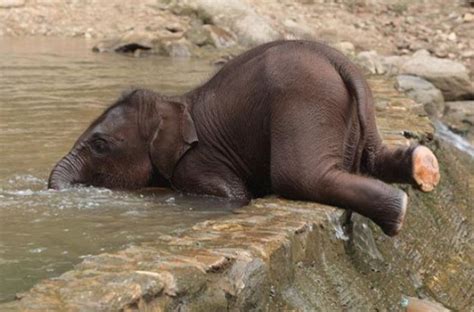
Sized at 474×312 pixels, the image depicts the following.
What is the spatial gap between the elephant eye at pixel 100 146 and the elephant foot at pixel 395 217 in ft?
6.94

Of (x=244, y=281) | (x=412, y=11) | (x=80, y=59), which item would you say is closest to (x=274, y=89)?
(x=244, y=281)

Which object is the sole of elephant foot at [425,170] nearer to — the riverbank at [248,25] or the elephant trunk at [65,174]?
the elephant trunk at [65,174]

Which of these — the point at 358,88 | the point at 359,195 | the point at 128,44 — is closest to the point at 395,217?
the point at 359,195

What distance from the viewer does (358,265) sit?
531cm

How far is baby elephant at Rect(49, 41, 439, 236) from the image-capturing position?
5414 millimetres

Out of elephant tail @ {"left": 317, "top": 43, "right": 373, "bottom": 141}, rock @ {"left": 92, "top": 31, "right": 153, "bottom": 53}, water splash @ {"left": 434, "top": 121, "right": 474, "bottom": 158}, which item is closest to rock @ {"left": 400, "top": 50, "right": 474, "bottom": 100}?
water splash @ {"left": 434, "top": 121, "right": 474, "bottom": 158}

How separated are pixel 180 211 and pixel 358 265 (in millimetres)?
1125

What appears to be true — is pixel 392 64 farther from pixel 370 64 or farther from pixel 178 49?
pixel 178 49

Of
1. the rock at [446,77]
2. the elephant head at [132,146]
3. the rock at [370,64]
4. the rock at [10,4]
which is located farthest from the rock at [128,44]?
the elephant head at [132,146]

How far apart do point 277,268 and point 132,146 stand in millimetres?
2308

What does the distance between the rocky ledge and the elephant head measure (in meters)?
1.00

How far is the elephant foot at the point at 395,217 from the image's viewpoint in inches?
202

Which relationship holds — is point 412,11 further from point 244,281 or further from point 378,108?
point 244,281

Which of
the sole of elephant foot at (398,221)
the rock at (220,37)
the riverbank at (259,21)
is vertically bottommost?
the riverbank at (259,21)
